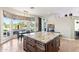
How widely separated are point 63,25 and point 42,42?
804 mm

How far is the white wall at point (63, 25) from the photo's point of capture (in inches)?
106

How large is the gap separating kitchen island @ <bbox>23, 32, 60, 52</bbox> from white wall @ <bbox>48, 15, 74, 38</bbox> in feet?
0.60

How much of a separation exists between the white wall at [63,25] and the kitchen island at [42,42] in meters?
0.18

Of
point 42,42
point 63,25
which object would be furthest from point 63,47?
point 42,42

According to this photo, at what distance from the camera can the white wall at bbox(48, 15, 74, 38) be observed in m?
2.69

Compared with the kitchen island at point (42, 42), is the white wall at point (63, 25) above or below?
above

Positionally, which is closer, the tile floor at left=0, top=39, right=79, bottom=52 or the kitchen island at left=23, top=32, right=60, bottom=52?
the kitchen island at left=23, top=32, right=60, bottom=52

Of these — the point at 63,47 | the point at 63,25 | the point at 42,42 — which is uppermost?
the point at 63,25

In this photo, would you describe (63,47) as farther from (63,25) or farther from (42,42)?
(42,42)

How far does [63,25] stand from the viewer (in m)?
2.73

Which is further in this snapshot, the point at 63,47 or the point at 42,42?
the point at 63,47
